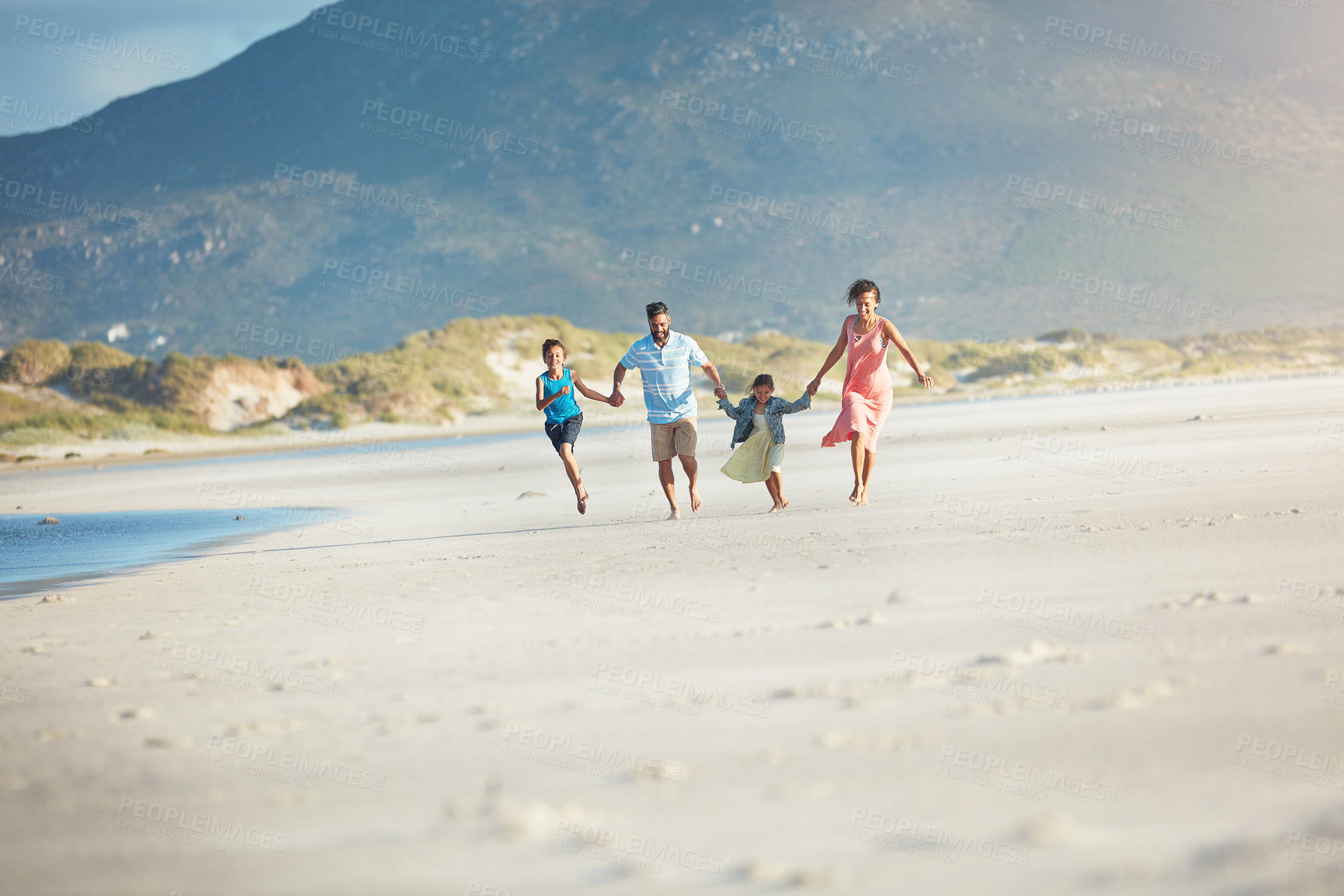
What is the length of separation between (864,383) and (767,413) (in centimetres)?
83

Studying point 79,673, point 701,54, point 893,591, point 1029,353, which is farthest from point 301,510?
point 701,54

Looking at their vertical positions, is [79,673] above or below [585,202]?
below

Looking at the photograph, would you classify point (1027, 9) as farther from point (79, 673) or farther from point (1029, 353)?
point (79, 673)

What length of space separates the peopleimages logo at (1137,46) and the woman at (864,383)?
119795mm

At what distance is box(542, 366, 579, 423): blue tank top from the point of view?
971 cm

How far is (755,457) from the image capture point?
9156 mm

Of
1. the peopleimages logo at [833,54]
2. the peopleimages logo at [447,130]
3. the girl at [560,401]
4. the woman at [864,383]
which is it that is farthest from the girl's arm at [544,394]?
the peopleimages logo at [833,54]

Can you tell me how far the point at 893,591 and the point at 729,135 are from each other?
4225 inches

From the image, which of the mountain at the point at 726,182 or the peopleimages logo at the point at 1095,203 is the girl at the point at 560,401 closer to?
the mountain at the point at 726,182

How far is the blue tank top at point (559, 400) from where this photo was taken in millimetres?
9711

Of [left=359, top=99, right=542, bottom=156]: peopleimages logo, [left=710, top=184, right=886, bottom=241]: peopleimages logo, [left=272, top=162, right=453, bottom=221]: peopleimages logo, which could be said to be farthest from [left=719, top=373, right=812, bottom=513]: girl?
[left=359, top=99, right=542, bottom=156]: peopleimages logo

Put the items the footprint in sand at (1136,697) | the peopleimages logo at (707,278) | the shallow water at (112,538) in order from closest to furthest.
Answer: the footprint in sand at (1136,697) → the shallow water at (112,538) → the peopleimages logo at (707,278)

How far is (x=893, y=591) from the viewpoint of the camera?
16.6 ft

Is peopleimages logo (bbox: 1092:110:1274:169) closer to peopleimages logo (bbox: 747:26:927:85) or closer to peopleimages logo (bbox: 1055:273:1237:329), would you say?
peopleimages logo (bbox: 1055:273:1237:329)
